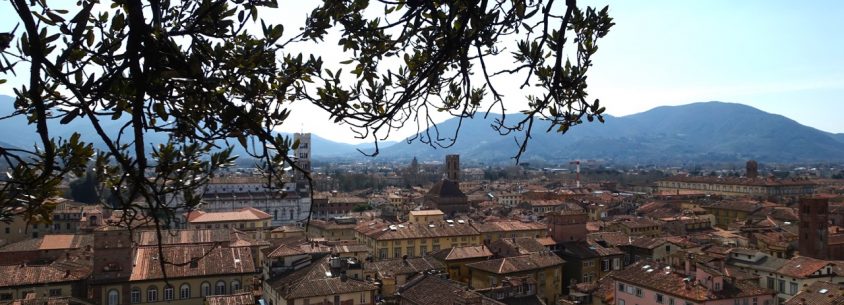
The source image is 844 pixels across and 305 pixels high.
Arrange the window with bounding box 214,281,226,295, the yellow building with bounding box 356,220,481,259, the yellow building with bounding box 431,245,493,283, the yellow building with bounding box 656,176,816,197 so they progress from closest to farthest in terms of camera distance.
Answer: the window with bounding box 214,281,226,295, the yellow building with bounding box 431,245,493,283, the yellow building with bounding box 356,220,481,259, the yellow building with bounding box 656,176,816,197

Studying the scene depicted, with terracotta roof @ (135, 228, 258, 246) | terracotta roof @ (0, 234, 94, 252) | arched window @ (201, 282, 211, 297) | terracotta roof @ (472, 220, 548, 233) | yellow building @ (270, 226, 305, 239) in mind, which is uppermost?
terracotta roof @ (135, 228, 258, 246)

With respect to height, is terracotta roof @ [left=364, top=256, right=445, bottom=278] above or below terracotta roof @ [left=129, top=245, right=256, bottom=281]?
→ below

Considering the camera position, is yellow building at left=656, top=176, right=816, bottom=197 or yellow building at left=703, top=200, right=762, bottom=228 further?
yellow building at left=656, top=176, right=816, bottom=197

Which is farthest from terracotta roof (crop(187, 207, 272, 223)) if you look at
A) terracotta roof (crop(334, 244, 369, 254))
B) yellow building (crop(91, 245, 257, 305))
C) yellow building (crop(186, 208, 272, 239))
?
yellow building (crop(91, 245, 257, 305))

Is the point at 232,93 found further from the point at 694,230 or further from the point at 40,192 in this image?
the point at 694,230

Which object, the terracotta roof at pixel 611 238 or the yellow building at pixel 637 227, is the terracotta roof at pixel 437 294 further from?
the yellow building at pixel 637 227

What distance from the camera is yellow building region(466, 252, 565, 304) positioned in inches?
1041

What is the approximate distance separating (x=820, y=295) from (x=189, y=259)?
21.1 metres

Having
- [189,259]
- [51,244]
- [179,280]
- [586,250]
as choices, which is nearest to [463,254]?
[586,250]

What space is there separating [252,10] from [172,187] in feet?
3.03

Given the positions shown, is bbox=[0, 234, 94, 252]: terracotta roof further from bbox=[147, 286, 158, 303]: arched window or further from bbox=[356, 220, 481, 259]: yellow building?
bbox=[356, 220, 481, 259]: yellow building

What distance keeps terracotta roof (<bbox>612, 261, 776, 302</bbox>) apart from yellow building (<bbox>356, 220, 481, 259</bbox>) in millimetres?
13556

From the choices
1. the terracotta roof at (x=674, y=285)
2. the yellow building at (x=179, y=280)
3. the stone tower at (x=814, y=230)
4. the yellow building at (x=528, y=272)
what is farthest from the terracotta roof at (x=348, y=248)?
the stone tower at (x=814, y=230)

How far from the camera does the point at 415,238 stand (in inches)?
1435
